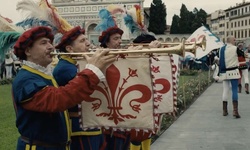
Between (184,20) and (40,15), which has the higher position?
(184,20)

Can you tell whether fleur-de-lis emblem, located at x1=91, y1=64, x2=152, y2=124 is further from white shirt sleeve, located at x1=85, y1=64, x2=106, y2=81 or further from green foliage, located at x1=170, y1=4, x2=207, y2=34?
green foliage, located at x1=170, y1=4, x2=207, y2=34

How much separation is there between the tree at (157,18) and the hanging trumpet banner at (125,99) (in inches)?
2747

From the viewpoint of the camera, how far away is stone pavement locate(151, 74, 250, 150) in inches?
262

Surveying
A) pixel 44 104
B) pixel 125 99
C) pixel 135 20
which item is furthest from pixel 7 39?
pixel 135 20

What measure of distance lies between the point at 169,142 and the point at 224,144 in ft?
3.00

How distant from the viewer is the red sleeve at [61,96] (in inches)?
112

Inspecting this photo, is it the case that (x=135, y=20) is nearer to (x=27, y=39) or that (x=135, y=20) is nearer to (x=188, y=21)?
(x=27, y=39)

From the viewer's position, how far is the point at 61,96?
284 cm

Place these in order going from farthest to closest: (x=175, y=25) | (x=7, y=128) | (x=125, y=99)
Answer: (x=175, y=25)
(x=7, y=128)
(x=125, y=99)

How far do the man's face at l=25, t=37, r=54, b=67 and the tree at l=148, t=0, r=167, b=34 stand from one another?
6991 cm

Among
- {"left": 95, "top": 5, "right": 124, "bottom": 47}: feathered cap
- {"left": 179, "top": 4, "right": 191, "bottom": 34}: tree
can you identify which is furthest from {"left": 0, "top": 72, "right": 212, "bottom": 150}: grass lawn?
{"left": 179, "top": 4, "right": 191, "bottom": 34}: tree

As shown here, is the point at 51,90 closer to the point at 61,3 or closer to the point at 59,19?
the point at 59,19

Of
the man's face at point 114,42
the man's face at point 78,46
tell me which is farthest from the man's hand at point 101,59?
the man's face at point 114,42

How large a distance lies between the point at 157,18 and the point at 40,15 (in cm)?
6947
